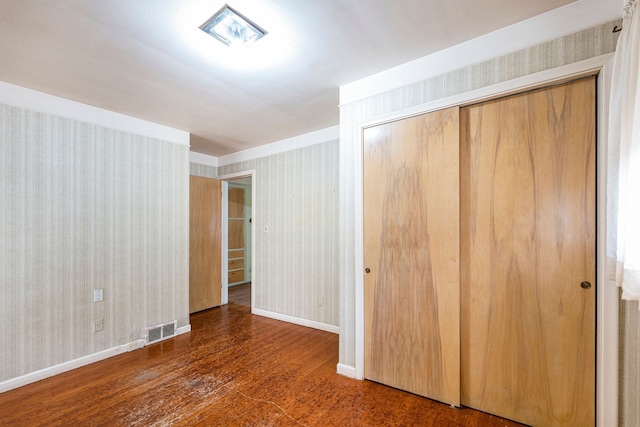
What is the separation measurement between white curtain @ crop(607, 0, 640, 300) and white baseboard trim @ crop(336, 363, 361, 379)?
6.21 ft

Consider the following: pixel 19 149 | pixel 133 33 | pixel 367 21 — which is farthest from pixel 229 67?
pixel 19 149

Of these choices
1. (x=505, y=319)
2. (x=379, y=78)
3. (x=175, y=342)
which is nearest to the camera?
(x=505, y=319)

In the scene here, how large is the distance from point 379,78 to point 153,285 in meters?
3.29

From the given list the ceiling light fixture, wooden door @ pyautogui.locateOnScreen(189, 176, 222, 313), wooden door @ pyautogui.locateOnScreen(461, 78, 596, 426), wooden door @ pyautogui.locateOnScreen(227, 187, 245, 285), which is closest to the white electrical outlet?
wooden door @ pyautogui.locateOnScreen(189, 176, 222, 313)

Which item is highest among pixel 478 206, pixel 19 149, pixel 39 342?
pixel 19 149

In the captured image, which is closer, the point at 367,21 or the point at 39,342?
the point at 367,21

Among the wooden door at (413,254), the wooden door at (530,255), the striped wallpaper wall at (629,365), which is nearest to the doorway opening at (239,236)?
the wooden door at (413,254)

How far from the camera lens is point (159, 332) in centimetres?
320

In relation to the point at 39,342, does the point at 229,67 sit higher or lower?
higher

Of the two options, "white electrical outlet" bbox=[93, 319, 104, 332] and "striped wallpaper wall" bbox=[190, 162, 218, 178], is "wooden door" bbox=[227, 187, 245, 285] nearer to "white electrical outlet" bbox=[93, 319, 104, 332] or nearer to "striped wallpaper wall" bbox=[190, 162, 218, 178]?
"striped wallpaper wall" bbox=[190, 162, 218, 178]

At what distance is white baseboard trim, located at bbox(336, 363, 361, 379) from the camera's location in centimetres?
238

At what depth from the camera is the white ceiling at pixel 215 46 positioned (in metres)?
1.54

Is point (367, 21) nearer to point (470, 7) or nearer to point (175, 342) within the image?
point (470, 7)

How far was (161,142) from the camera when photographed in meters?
3.35
